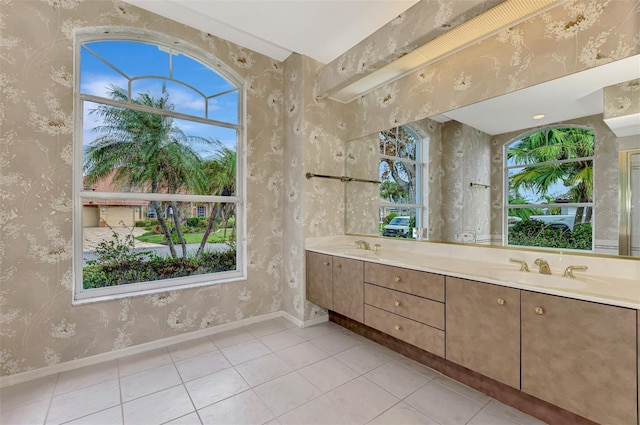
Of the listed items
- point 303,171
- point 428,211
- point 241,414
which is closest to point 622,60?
point 428,211

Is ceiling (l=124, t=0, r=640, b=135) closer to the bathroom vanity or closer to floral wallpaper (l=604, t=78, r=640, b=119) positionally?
floral wallpaper (l=604, t=78, r=640, b=119)

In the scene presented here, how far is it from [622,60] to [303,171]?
2323 mm

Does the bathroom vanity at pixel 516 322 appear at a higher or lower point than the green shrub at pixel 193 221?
lower

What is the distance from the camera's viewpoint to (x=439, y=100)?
2316 mm

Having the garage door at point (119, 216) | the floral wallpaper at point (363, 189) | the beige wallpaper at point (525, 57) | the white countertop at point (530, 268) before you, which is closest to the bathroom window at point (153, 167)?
the garage door at point (119, 216)

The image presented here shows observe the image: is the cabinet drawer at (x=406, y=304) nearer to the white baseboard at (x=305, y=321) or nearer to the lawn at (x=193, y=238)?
the white baseboard at (x=305, y=321)

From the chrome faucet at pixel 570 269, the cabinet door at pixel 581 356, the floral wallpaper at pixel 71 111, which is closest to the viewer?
the cabinet door at pixel 581 356

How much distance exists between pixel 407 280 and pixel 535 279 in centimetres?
77

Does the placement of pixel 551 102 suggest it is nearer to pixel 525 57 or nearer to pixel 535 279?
pixel 525 57

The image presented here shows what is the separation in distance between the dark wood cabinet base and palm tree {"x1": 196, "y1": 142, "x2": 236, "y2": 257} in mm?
1858

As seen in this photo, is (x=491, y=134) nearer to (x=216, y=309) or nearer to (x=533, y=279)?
(x=533, y=279)

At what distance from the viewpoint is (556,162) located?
1.82 meters

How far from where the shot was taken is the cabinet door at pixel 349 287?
95.4 inches

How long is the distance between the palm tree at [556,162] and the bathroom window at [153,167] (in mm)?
2512
